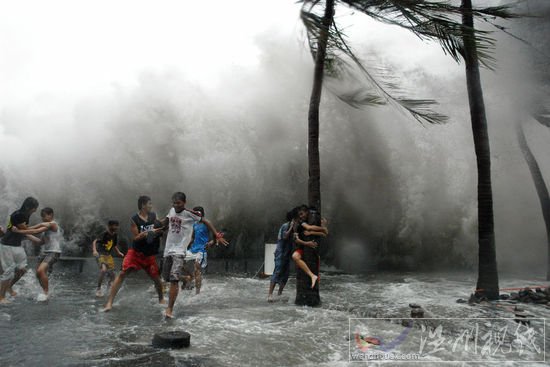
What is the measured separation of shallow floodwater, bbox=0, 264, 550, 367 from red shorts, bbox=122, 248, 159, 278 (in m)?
0.59

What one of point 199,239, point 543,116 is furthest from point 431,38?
point 543,116

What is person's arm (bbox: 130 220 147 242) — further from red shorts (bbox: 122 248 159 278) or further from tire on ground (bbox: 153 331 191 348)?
tire on ground (bbox: 153 331 191 348)

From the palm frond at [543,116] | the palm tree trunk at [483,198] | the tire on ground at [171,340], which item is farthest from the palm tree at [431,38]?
the palm frond at [543,116]

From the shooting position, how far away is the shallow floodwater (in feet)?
11.7

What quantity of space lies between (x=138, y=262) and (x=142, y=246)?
23cm

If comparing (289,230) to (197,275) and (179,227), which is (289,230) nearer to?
(197,275)

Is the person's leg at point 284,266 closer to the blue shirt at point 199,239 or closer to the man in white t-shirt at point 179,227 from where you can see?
the blue shirt at point 199,239

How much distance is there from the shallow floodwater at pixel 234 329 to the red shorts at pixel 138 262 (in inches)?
23.1

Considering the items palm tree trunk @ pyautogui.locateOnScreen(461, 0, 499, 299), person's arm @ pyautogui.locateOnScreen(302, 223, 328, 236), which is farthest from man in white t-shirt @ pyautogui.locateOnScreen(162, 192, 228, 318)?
palm tree trunk @ pyautogui.locateOnScreen(461, 0, 499, 299)

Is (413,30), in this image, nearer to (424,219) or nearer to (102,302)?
(102,302)

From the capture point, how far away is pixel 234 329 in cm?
469

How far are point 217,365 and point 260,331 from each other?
1.32m

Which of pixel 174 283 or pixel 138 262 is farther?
pixel 138 262

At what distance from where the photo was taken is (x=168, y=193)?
42.1 ft
